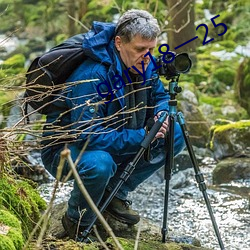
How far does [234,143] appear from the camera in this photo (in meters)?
6.97

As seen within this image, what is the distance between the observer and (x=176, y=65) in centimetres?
333

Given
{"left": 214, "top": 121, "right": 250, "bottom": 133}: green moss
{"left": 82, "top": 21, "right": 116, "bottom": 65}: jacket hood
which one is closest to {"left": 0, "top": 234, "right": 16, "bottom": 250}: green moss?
{"left": 82, "top": 21, "right": 116, "bottom": 65}: jacket hood

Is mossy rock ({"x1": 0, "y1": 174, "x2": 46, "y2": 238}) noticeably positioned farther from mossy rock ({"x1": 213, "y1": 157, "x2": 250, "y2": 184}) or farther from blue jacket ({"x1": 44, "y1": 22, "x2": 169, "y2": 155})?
mossy rock ({"x1": 213, "y1": 157, "x2": 250, "y2": 184})

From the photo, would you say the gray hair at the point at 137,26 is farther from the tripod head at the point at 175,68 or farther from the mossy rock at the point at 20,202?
the mossy rock at the point at 20,202

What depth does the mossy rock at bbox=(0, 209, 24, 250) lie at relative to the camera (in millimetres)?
2381

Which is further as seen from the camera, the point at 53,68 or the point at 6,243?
the point at 53,68

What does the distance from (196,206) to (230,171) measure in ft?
3.04

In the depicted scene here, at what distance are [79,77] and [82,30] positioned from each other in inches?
382

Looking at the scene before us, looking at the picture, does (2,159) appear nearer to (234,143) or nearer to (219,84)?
(234,143)

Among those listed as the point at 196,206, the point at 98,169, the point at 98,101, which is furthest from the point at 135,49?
the point at 196,206

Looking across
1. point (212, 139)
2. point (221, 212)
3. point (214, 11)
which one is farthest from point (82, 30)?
point (221, 212)

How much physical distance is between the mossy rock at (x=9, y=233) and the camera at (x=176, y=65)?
119 cm

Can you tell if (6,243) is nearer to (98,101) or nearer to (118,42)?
(98,101)

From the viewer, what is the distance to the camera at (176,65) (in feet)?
10.9
